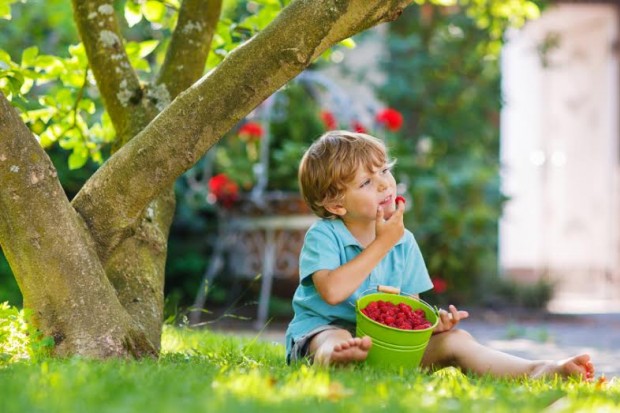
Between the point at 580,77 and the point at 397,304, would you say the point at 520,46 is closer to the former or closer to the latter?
the point at 580,77

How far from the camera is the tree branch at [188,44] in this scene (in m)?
3.31

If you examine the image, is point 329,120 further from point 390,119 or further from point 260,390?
point 260,390

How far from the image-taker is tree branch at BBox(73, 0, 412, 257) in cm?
256

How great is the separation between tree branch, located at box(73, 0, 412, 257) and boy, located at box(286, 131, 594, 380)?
474 mm

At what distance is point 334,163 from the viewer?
296 centimetres

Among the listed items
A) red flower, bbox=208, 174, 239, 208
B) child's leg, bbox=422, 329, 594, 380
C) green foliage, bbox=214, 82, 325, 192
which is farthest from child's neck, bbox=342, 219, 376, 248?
green foliage, bbox=214, 82, 325, 192

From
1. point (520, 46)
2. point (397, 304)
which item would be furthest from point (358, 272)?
point (520, 46)

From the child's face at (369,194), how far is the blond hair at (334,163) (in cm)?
2

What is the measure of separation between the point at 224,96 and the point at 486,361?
1.11 meters

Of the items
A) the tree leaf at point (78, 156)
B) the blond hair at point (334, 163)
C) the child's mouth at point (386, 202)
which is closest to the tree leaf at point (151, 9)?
the tree leaf at point (78, 156)

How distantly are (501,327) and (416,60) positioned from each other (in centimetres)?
277

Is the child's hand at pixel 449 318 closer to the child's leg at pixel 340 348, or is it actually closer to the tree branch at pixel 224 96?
the child's leg at pixel 340 348

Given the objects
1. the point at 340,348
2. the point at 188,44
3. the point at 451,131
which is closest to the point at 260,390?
the point at 340,348

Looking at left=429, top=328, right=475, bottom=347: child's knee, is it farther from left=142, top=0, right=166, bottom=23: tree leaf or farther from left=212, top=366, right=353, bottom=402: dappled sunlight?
left=142, top=0, right=166, bottom=23: tree leaf
